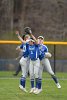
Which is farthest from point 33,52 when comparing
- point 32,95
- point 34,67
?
point 32,95

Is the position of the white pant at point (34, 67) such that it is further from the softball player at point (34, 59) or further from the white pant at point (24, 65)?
the white pant at point (24, 65)

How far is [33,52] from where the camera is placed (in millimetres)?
16219

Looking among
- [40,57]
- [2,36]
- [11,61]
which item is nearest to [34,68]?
[40,57]

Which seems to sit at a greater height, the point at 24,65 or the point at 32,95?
the point at 24,65

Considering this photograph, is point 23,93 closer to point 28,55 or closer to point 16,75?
point 28,55

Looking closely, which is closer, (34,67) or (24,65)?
(34,67)

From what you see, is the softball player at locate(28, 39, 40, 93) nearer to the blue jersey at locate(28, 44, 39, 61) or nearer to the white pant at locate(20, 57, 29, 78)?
the blue jersey at locate(28, 44, 39, 61)

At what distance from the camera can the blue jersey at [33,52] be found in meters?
16.1

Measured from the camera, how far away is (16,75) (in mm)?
25031

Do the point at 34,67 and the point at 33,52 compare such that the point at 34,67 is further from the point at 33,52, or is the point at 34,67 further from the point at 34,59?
the point at 33,52

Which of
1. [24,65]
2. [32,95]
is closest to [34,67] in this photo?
[24,65]

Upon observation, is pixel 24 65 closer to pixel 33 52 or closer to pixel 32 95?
pixel 33 52

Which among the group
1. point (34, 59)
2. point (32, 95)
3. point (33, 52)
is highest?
point (33, 52)

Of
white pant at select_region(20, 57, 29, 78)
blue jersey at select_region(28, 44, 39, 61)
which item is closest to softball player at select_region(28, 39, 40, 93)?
blue jersey at select_region(28, 44, 39, 61)
